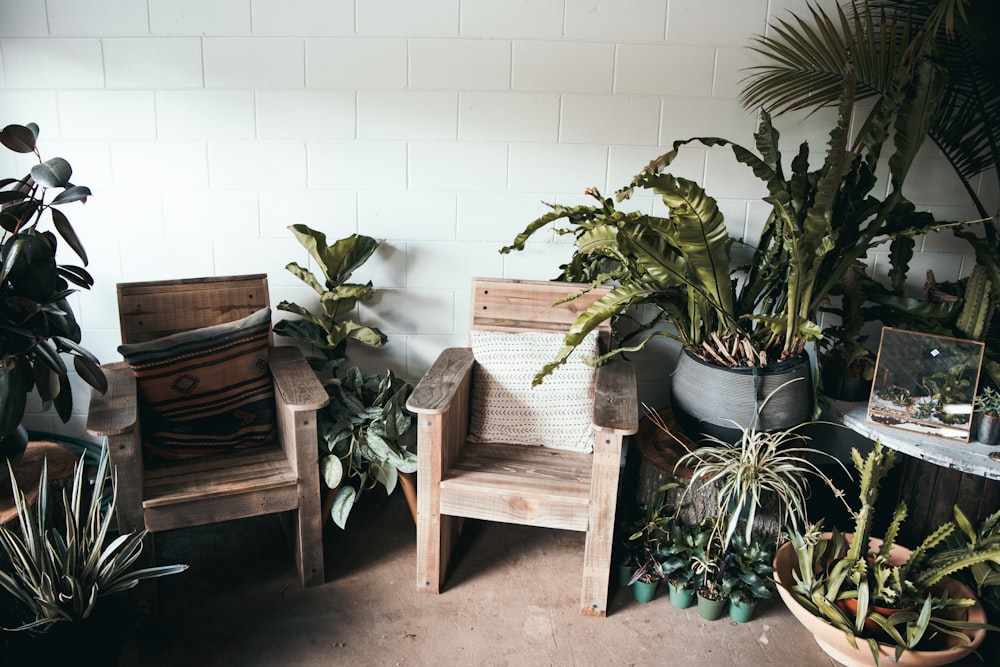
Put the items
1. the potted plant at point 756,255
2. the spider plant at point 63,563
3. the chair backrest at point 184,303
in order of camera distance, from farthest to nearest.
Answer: the chair backrest at point 184,303, the potted plant at point 756,255, the spider plant at point 63,563

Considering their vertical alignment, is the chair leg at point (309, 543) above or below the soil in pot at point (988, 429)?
below

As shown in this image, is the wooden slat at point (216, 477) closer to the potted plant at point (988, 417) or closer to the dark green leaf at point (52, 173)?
the dark green leaf at point (52, 173)

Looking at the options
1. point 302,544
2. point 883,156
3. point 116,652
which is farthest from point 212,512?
point 883,156

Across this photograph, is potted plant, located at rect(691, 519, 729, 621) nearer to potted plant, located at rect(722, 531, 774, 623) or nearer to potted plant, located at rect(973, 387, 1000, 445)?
potted plant, located at rect(722, 531, 774, 623)

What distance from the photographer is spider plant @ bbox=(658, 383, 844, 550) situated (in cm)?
202

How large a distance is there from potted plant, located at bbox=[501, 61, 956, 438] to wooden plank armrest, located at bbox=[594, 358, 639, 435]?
0.15 meters

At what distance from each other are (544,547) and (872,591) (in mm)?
1037

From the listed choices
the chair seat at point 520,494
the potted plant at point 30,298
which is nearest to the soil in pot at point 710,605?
the chair seat at point 520,494

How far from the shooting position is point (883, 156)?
2.55 meters

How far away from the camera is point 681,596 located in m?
2.20

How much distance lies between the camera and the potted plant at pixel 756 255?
195 centimetres

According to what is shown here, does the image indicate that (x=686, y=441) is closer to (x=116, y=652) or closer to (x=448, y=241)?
(x=448, y=241)

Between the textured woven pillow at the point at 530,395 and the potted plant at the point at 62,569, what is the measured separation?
1019mm

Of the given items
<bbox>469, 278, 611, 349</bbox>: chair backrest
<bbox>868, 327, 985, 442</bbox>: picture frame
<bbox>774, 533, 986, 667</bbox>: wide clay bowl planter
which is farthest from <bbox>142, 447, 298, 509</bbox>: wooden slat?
<bbox>868, 327, 985, 442</bbox>: picture frame
